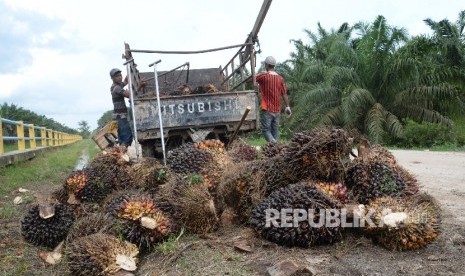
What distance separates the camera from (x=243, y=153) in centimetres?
473

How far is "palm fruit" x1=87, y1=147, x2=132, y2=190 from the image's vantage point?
4.58 m

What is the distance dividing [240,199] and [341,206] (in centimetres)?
91

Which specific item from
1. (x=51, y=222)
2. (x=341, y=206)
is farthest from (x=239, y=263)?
(x=51, y=222)

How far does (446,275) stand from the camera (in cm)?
259

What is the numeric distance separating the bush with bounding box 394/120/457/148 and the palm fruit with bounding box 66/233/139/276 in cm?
1526

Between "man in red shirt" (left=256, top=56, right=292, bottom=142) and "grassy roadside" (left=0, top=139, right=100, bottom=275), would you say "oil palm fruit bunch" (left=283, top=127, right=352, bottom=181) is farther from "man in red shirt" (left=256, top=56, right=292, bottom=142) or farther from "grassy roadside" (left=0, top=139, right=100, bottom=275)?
"man in red shirt" (left=256, top=56, right=292, bottom=142)

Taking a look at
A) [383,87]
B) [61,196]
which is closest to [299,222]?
[61,196]

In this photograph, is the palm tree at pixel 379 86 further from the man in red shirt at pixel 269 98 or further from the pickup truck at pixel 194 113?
the pickup truck at pixel 194 113

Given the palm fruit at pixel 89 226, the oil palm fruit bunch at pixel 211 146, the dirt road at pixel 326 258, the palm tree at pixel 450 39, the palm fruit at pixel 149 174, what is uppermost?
the palm tree at pixel 450 39

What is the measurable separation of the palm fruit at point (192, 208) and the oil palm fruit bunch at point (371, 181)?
3.64ft

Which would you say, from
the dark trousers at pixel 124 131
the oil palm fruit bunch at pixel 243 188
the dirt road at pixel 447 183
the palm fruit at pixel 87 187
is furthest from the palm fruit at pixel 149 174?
the dark trousers at pixel 124 131

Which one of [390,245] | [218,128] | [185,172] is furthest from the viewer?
[218,128]

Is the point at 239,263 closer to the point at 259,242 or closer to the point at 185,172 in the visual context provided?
the point at 259,242

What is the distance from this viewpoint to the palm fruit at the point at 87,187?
4379 mm
